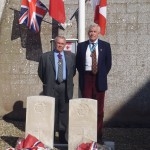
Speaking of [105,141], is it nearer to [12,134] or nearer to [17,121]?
[12,134]

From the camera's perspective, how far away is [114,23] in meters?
9.03

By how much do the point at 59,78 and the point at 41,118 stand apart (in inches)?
26.9

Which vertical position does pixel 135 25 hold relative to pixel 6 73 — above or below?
above

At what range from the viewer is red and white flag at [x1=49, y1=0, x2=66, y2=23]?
8367 millimetres

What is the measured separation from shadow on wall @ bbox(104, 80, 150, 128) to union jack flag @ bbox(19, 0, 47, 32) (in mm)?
2218

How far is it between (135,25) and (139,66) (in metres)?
0.78

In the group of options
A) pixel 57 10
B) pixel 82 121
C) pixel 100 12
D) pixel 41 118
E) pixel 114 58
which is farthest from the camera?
pixel 114 58

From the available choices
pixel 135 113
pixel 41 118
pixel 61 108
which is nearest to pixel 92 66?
pixel 61 108

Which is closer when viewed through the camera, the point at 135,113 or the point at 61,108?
the point at 61,108

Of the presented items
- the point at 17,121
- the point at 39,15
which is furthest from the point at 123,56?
the point at 17,121

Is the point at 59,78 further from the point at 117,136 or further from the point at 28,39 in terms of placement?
the point at 28,39

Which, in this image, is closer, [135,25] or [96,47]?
[96,47]

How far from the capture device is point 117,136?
27.1 feet

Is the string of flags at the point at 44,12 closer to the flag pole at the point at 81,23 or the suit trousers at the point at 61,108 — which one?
the flag pole at the point at 81,23
